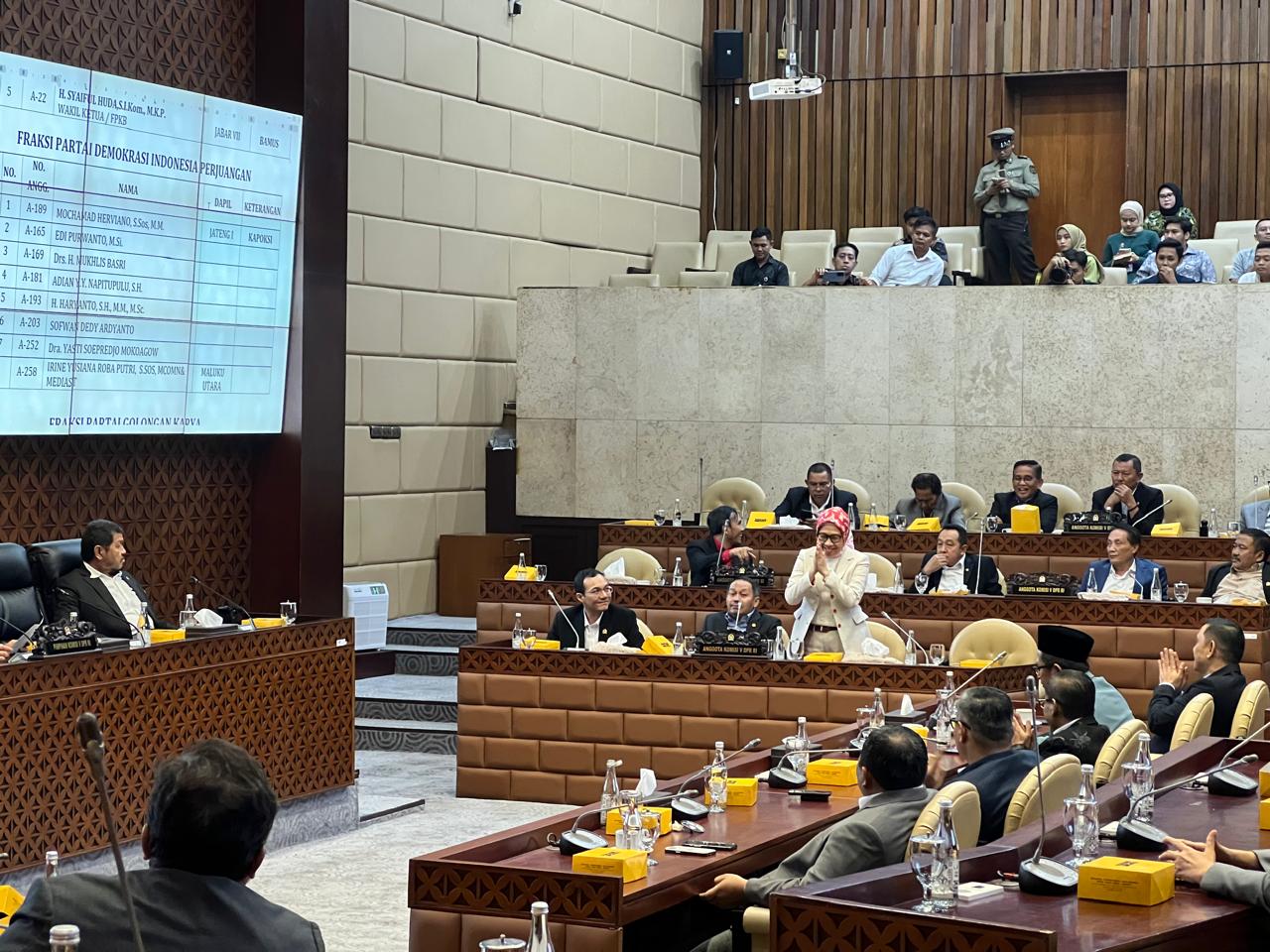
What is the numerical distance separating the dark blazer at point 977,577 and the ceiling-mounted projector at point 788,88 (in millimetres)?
4377

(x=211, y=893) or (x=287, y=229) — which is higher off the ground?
(x=287, y=229)

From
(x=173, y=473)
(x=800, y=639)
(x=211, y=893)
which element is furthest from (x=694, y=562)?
(x=211, y=893)

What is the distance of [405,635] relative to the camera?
1086 cm

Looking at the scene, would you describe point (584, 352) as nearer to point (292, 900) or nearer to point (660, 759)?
point (660, 759)

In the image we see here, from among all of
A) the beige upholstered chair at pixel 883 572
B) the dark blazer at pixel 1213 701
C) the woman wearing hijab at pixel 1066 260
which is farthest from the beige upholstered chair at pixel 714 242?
the dark blazer at pixel 1213 701

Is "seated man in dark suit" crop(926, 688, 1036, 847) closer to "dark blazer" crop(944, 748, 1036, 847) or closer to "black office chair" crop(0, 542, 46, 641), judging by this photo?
"dark blazer" crop(944, 748, 1036, 847)

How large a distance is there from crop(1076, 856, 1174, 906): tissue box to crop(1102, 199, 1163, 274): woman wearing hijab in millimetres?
9100

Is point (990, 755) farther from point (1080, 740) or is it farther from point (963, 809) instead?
point (1080, 740)

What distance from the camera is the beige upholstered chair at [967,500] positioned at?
1048 cm

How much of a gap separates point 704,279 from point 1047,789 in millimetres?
8653

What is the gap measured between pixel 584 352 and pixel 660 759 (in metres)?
4.94

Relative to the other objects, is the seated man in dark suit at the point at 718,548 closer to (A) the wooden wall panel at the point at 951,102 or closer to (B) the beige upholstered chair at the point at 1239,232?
(B) the beige upholstered chair at the point at 1239,232

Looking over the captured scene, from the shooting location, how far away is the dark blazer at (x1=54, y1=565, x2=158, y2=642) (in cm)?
682

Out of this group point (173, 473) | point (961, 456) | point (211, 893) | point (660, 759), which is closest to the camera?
point (211, 893)
